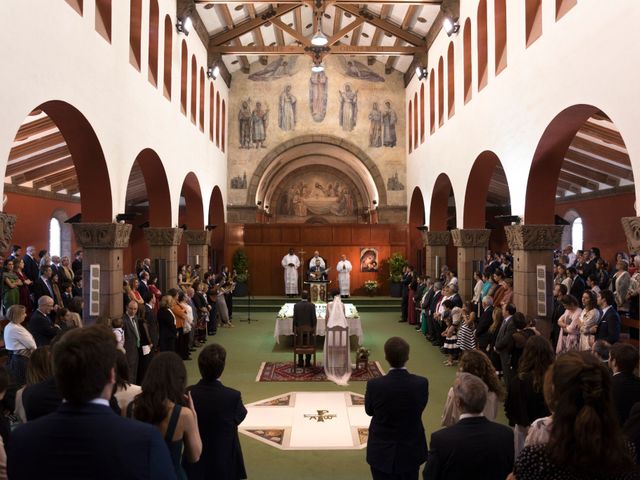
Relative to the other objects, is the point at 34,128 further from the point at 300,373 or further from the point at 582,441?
the point at 582,441

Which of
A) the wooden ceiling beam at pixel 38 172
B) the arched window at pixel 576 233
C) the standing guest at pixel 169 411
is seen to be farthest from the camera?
the arched window at pixel 576 233

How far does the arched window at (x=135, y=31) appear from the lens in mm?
11969

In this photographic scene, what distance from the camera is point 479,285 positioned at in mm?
13391

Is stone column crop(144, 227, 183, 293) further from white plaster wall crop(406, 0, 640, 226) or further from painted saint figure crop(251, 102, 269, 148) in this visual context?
painted saint figure crop(251, 102, 269, 148)

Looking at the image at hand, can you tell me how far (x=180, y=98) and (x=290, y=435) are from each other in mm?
10986

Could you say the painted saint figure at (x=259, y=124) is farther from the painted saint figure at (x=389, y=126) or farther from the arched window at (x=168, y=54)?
the arched window at (x=168, y=54)

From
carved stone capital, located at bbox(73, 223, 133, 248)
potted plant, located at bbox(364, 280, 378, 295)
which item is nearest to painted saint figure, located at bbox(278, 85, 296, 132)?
potted plant, located at bbox(364, 280, 378, 295)

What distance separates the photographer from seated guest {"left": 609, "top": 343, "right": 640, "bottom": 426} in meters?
4.77

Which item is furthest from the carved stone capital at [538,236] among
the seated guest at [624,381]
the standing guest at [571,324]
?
the seated guest at [624,381]

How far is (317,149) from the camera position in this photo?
88.2 ft

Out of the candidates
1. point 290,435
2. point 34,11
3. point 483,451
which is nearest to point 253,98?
point 34,11

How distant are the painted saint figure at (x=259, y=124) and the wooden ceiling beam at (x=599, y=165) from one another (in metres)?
11.8

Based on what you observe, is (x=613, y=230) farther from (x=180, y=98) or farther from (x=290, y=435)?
(x=290, y=435)

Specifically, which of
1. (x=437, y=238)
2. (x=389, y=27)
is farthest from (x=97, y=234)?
(x=389, y=27)
